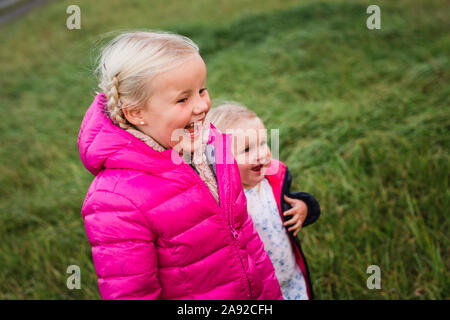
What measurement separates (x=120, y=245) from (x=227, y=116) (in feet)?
2.29

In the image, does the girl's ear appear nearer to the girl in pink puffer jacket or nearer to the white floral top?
the girl in pink puffer jacket

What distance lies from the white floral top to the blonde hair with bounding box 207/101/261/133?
0.95ft

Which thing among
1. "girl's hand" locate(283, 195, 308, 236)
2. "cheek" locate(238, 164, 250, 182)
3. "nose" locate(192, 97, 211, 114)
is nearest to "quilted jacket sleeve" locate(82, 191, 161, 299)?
"nose" locate(192, 97, 211, 114)

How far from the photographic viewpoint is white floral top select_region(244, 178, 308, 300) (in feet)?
4.95

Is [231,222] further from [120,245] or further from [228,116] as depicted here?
[228,116]

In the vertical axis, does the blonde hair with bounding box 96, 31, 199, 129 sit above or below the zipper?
above

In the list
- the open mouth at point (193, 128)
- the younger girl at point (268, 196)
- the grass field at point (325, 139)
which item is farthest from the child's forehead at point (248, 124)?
the grass field at point (325, 139)

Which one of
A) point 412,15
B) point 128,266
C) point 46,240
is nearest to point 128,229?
point 128,266

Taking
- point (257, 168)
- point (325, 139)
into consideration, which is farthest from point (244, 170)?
point (325, 139)

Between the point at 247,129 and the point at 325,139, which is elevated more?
the point at 247,129

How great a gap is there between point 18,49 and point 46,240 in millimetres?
6901

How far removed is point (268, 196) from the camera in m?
1.54

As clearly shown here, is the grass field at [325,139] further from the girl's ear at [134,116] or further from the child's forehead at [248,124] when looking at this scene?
the child's forehead at [248,124]
